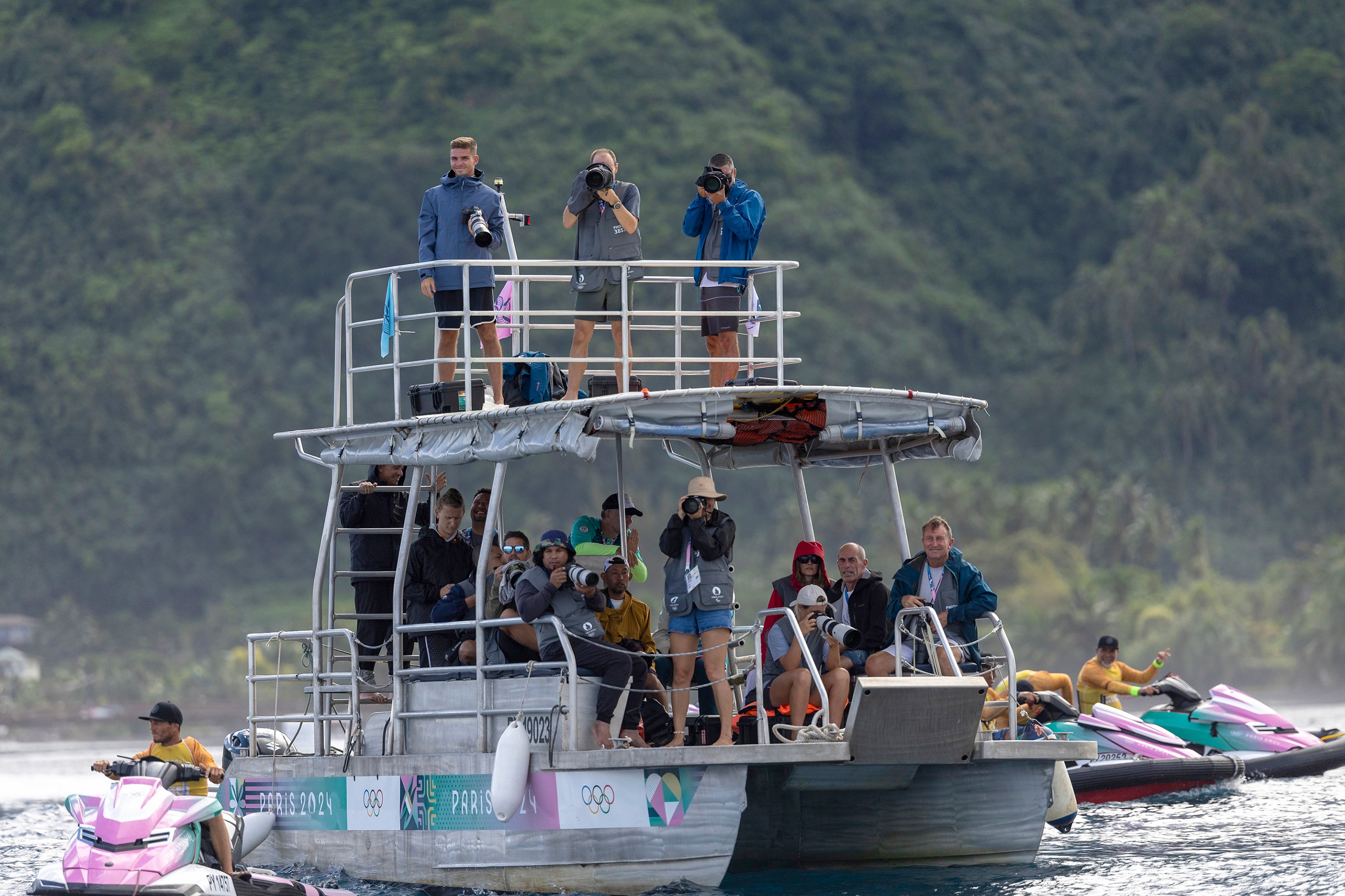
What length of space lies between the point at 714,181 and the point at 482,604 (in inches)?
145

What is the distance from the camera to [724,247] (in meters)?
14.7

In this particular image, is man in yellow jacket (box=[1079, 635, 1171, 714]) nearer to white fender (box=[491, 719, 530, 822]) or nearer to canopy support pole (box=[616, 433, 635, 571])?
canopy support pole (box=[616, 433, 635, 571])

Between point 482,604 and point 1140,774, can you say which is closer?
point 482,604

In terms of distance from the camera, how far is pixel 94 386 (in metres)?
68.4

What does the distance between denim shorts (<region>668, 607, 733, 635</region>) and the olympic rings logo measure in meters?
1.21

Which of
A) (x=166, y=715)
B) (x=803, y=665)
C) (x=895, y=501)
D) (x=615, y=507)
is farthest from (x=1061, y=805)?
(x=166, y=715)

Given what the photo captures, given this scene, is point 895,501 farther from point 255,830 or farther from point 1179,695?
point 1179,695

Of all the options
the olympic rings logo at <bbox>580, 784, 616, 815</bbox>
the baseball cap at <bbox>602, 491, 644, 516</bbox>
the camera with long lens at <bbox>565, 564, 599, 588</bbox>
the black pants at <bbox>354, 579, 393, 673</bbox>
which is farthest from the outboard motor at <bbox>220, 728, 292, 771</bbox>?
the camera with long lens at <bbox>565, 564, 599, 588</bbox>

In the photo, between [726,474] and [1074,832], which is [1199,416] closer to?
[726,474]

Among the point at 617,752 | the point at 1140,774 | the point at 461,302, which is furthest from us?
the point at 1140,774

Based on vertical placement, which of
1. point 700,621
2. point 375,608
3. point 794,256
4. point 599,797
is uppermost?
point 794,256

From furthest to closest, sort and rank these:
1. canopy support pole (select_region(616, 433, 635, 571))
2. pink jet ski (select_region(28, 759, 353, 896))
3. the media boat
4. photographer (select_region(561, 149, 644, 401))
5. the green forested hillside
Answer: the green forested hillside → canopy support pole (select_region(616, 433, 635, 571)) → photographer (select_region(561, 149, 644, 401)) → the media boat → pink jet ski (select_region(28, 759, 353, 896))

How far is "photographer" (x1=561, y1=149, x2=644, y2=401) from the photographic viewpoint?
14109 mm

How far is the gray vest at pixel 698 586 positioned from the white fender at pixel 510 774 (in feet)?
4.45
